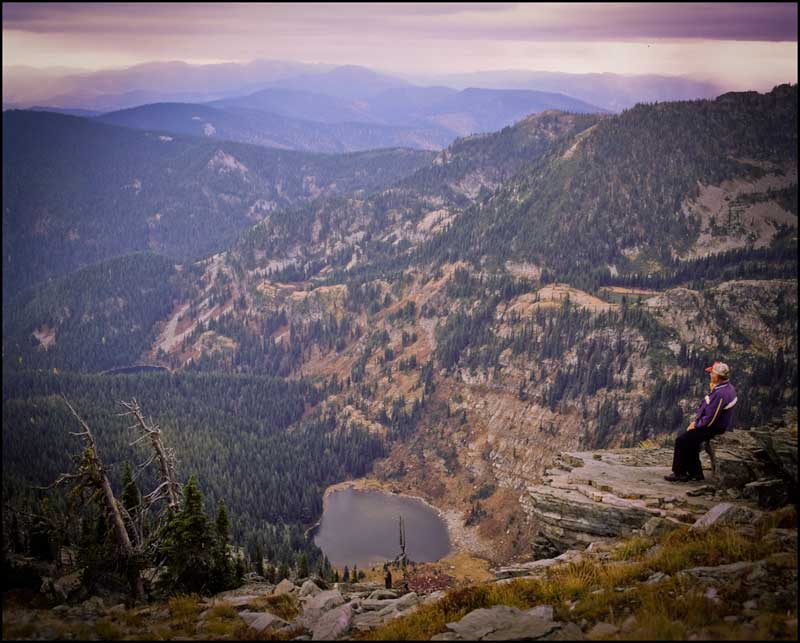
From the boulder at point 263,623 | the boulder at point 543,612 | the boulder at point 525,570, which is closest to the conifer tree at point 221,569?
the boulder at point 263,623

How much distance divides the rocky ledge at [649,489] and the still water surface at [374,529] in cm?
7845

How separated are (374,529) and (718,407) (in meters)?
103

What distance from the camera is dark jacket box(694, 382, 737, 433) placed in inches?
943

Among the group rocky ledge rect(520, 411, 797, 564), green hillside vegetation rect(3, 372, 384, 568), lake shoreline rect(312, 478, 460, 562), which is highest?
rocky ledge rect(520, 411, 797, 564)

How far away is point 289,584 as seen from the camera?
96.5 ft

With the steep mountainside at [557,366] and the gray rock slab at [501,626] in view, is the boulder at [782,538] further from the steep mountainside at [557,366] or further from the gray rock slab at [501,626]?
the steep mountainside at [557,366]

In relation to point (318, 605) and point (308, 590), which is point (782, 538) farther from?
point (308, 590)

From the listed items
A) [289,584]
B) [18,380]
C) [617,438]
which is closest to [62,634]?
[289,584]

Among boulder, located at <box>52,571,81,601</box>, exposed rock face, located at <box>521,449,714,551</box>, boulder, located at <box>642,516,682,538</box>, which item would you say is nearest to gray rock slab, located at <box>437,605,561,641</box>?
boulder, located at <box>642,516,682,538</box>

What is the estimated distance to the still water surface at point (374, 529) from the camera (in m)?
107

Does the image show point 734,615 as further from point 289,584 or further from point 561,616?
point 289,584

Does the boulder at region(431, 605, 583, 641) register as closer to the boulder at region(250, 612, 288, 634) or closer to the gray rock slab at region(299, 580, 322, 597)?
the boulder at region(250, 612, 288, 634)

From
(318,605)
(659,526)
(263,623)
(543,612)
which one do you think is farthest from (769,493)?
(263,623)

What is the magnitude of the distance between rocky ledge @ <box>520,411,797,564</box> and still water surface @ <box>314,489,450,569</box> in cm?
7845
